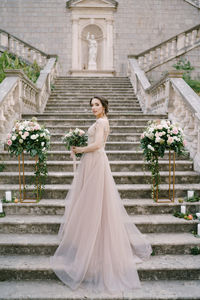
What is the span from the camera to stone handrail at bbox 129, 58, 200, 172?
494 cm

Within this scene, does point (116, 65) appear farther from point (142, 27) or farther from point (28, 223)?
point (28, 223)

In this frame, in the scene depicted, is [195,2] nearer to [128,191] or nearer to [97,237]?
[128,191]

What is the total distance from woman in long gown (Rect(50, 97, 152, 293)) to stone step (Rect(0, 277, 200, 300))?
7 cm

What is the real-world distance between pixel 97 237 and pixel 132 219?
95 cm

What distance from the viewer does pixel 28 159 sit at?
5133 millimetres

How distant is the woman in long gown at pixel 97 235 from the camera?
2.91m

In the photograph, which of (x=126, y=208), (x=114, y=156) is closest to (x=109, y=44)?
(x=114, y=156)

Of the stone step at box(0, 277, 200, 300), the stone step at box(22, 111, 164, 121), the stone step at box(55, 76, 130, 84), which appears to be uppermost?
the stone step at box(55, 76, 130, 84)

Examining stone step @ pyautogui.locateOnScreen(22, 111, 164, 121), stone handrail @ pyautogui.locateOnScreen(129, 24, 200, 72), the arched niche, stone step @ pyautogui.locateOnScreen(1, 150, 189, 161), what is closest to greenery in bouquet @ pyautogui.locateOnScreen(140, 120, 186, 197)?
stone step @ pyautogui.locateOnScreen(1, 150, 189, 161)

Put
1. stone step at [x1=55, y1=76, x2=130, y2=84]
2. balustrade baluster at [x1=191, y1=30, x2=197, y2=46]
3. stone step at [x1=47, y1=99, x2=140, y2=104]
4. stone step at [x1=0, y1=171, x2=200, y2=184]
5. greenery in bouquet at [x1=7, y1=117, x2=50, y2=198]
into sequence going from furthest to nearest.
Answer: balustrade baluster at [x1=191, y1=30, x2=197, y2=46] → stone step at [x1=55, y1=76, x2=130, y2=84] → stone step at [x1=47, y1=99, x2=140, y2=104] → stone step at [x1=0, y1=171, x2=200, y2=184] → greenery in bouquet at [x1=7, y1=117, x2=50, y2=198]

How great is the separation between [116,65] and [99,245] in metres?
11.8

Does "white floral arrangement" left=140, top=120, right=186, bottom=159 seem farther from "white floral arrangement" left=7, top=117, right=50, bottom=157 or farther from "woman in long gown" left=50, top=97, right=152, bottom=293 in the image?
"white floral arrangement" left=7, top=117, right=50, bottom=157

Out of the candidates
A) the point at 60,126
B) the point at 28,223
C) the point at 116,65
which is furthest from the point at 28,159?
the point at 116,65

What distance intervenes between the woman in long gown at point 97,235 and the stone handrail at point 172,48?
8709mm
